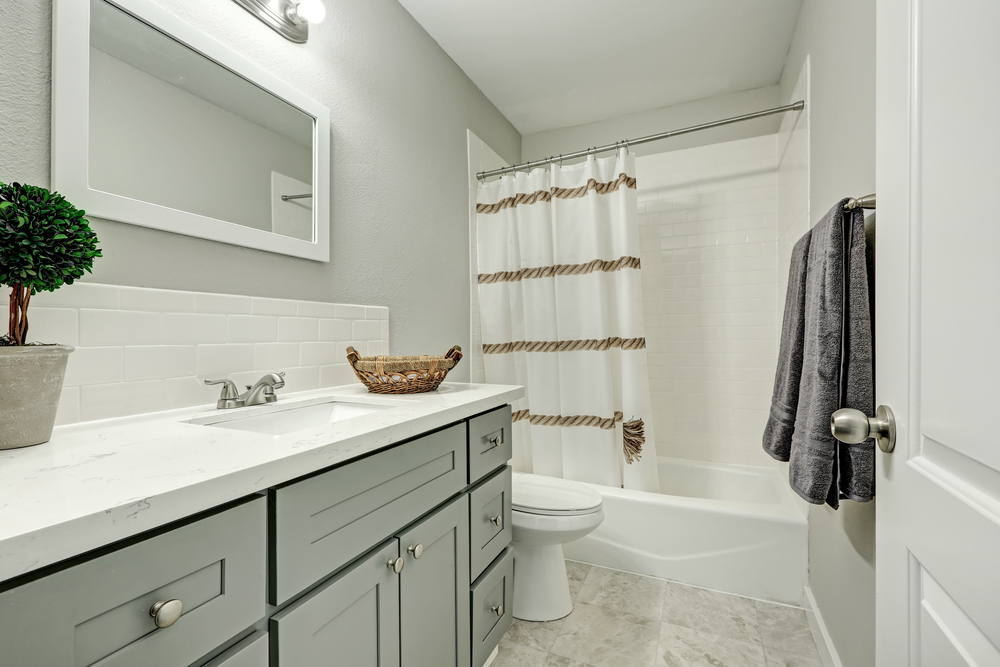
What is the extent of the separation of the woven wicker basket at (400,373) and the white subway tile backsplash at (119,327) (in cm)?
53

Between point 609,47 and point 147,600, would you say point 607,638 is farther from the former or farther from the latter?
point 609,47

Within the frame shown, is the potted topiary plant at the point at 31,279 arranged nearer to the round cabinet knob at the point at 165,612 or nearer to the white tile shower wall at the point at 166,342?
the white tile shower wall at the point at 166,342

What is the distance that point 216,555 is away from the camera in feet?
1.96

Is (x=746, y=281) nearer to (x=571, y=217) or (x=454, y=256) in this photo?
(x=571, y=217)

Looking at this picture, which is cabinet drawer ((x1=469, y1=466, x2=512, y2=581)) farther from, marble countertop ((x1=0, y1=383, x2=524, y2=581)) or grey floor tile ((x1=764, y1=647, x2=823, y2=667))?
grey floor tile ((x1=764, y1=647, x2=823, y2=667))

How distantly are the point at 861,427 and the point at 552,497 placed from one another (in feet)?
4.12

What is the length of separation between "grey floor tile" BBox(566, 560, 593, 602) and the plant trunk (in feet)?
5.97

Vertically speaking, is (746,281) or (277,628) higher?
(746,281)

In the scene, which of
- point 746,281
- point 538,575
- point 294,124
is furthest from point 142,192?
point 746,281

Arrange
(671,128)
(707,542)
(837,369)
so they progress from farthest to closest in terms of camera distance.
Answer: (671,128), (707,542), (837,369)

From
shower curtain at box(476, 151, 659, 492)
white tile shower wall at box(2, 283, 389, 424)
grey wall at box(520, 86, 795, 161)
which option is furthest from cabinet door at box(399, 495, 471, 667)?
grey wall at box(520, 86, 795, 161)

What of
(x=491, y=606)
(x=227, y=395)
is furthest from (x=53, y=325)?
(x=491, y=606)

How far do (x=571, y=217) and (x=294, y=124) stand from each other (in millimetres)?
1319

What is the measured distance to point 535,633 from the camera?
5.33 ft
